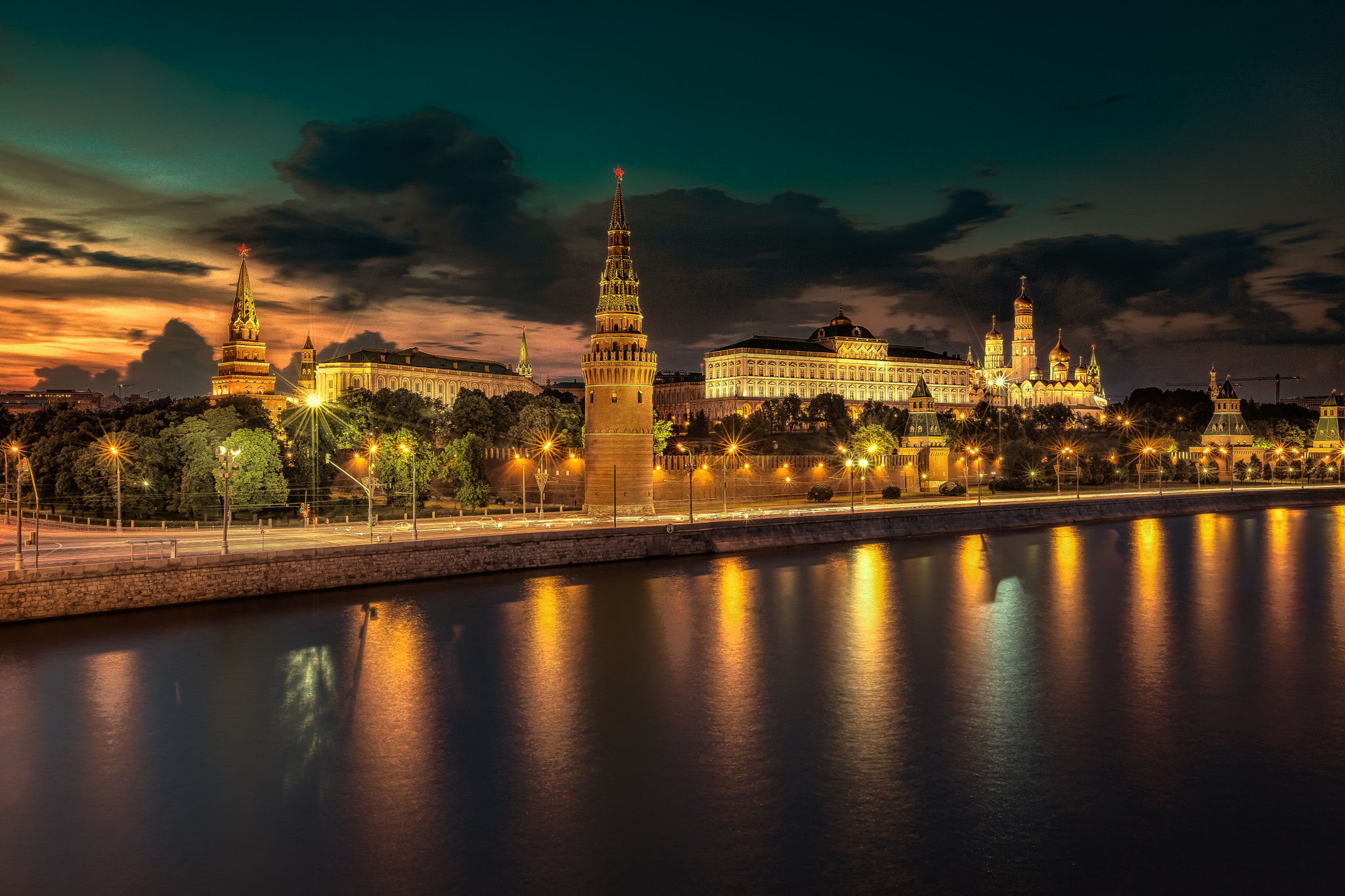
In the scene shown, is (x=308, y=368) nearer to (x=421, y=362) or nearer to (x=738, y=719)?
(x=421, y=362)

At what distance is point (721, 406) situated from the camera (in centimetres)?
16238

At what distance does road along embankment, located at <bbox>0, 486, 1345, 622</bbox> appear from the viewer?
1346 inches

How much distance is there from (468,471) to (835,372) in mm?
117363

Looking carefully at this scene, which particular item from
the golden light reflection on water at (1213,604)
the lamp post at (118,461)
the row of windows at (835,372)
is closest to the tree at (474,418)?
the lamp post at (118,461)

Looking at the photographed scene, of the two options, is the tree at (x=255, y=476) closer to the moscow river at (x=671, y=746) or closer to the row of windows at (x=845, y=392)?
the moscow river at (x=671, y=746)

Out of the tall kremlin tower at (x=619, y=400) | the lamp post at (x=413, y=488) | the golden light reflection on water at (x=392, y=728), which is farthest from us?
the tall kremlin tower at (x=619, y=400)

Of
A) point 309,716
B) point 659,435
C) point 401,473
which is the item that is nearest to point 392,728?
point 309,716

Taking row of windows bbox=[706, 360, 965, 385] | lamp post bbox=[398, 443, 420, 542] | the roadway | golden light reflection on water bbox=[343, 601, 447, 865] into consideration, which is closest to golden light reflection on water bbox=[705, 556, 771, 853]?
golden light reflection on water bbox=[343, 601, 447, 865]

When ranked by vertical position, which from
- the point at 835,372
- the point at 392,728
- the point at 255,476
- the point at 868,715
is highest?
the point at 835,372

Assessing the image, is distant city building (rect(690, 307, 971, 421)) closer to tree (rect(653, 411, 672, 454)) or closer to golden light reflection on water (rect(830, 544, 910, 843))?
tree (rect(653, 411, 672, 454))

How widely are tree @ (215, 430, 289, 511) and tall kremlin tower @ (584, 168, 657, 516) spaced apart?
57.7ft

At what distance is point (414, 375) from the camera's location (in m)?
161

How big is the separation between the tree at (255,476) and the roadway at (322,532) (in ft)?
6.64

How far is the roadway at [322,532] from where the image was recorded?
131 feet
